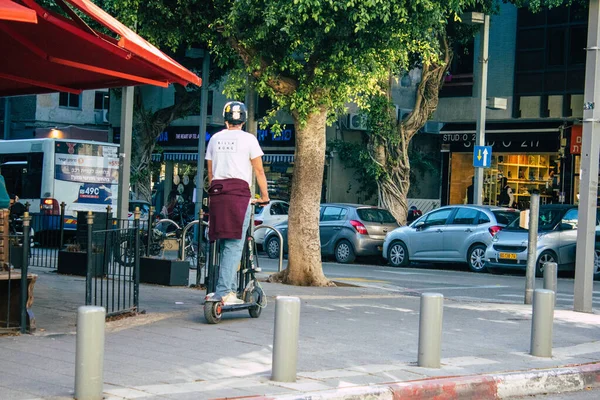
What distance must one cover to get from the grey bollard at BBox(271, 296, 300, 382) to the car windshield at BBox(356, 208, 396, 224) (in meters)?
18.7

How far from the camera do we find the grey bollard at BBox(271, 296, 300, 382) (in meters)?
7.11

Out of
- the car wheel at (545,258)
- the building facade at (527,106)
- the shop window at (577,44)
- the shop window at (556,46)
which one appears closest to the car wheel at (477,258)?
the car wheel at (545,258)

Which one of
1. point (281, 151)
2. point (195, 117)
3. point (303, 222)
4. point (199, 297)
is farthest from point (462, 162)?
point (199, 297)

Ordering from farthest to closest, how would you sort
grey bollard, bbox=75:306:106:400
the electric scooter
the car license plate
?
the car license plate
the electric scooter
grey bollard, bbox=75:306:106:400

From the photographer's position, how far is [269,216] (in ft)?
96.7

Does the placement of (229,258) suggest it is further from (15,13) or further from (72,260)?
(72,260)

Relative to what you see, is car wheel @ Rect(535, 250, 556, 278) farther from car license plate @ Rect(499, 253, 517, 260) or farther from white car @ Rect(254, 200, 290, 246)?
white car @ Rect(254, 200, 290, 246)

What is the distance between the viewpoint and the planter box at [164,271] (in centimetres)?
1458

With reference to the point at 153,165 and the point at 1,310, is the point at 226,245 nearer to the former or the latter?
the point at 1,310

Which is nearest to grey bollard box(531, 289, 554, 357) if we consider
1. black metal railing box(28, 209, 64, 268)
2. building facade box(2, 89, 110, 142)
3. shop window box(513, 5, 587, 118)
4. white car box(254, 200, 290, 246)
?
black metal railing box(28, 209, 64, 268)

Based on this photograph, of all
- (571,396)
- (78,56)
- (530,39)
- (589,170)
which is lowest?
(571,396)

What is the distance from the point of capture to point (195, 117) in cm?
4216

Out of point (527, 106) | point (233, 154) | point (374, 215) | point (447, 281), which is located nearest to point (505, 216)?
point (447, 281)

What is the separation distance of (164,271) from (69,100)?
1399 inches
